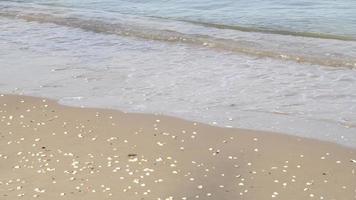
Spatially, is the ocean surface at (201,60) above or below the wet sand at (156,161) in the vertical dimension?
below

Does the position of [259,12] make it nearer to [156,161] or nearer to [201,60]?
[201,60]

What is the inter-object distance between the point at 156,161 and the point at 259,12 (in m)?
6.75

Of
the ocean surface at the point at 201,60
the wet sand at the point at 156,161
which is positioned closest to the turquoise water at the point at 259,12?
the ocean surface at the point at 201,60

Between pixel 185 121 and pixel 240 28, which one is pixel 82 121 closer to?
pixel 185 121

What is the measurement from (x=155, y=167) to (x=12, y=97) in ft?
7.38

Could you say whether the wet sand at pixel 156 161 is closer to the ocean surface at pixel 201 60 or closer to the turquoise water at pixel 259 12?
the ocean surface at pixel 201 60

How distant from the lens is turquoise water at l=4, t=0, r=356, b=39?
10.0 m

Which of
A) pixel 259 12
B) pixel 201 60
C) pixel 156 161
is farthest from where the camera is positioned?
pixel 259 12

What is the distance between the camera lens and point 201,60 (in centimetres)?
803

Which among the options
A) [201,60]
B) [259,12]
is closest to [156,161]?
[201,60]

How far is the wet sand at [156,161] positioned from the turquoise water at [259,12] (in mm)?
4803

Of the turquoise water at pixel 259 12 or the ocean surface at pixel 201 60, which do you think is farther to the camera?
the turquoise water at pixel 259 12

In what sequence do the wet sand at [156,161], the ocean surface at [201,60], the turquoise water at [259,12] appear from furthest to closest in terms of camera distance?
the turquoise water at [259,12] < the ocean surface at [201,60] < the wet sand at [156,161]

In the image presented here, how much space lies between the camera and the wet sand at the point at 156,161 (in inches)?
169
